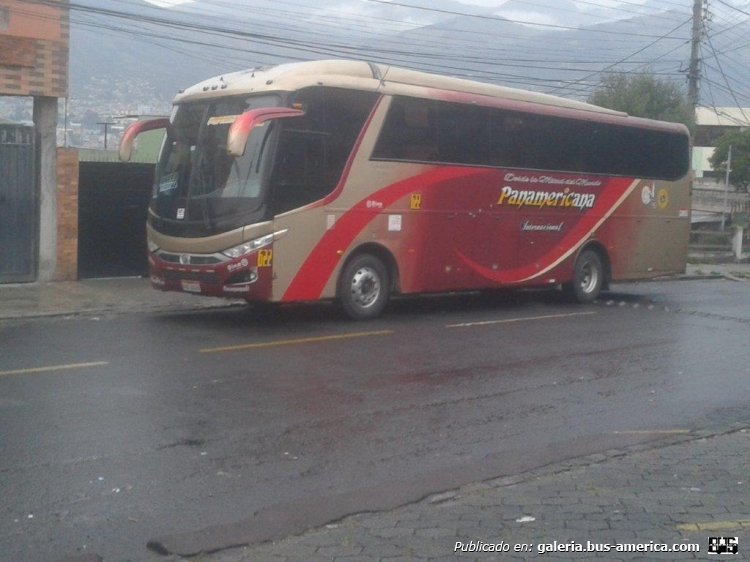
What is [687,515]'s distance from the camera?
21.0 ft

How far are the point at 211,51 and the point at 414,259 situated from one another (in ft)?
199

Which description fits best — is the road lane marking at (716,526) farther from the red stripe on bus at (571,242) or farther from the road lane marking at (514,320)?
the red stripe on bus at (571,242)

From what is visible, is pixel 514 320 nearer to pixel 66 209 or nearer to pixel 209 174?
pixel 209 174

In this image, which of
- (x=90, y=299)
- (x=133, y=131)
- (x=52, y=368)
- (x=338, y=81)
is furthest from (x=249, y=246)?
(x=90, y=299)

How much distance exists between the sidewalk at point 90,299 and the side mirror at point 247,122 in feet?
13.0

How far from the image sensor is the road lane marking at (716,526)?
20.1ft

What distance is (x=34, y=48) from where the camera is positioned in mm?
17281

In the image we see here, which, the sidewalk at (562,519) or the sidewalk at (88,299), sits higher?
the sidewalk at (562,519)

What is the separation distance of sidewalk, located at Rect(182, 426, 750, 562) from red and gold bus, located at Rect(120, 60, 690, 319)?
22.0ft

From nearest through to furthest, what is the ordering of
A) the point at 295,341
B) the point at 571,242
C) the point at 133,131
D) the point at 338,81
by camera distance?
the point at 295,341 → the point at 338,81 → the point at 133,131 → the point at 571,242

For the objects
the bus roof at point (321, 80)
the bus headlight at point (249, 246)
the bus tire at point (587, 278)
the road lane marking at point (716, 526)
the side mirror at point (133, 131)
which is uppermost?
the bus roof at point (321, 80)

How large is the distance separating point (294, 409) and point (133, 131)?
7453mm

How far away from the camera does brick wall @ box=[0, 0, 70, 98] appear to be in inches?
667

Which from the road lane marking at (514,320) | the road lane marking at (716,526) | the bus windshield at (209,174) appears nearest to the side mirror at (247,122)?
the bus windshield at (209,174)
